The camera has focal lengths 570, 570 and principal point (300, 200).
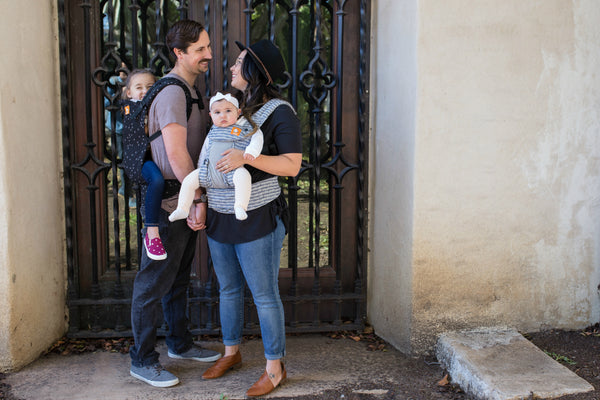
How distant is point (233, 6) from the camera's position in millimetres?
3744

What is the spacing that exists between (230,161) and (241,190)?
0.15m

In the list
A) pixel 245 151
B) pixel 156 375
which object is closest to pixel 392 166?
pixel 245 151

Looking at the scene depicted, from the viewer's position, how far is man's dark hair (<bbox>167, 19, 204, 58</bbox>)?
2932 millimetres

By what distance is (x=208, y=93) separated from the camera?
3596 mm

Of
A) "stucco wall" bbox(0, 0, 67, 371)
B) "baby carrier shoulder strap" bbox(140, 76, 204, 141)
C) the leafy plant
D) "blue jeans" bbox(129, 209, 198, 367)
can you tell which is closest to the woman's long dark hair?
"baby carrier shoulder strap" bbox(140, 76, 204, 141)

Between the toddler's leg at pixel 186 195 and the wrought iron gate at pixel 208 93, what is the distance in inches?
39.6

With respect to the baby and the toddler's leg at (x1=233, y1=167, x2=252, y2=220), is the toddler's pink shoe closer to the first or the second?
the baby

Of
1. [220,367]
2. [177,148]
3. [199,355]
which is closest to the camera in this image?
[177,148]

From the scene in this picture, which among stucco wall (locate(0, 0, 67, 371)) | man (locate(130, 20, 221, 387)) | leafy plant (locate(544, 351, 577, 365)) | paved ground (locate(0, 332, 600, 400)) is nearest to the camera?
man (locate(130, 20, 221, 387))

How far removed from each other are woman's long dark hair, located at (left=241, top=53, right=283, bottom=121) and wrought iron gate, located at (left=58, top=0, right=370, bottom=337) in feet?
2.52

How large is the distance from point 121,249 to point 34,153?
3.03 ft

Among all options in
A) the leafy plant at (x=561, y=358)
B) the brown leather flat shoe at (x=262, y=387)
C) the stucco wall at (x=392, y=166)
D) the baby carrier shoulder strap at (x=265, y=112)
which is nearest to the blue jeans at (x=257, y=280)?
the brown leather flat shoe at (x=262, y=387)

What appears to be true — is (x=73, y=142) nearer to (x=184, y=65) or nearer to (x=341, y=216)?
(x=184, y=65)

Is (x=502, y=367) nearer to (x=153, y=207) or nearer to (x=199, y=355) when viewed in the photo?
(x=199, y=355)
